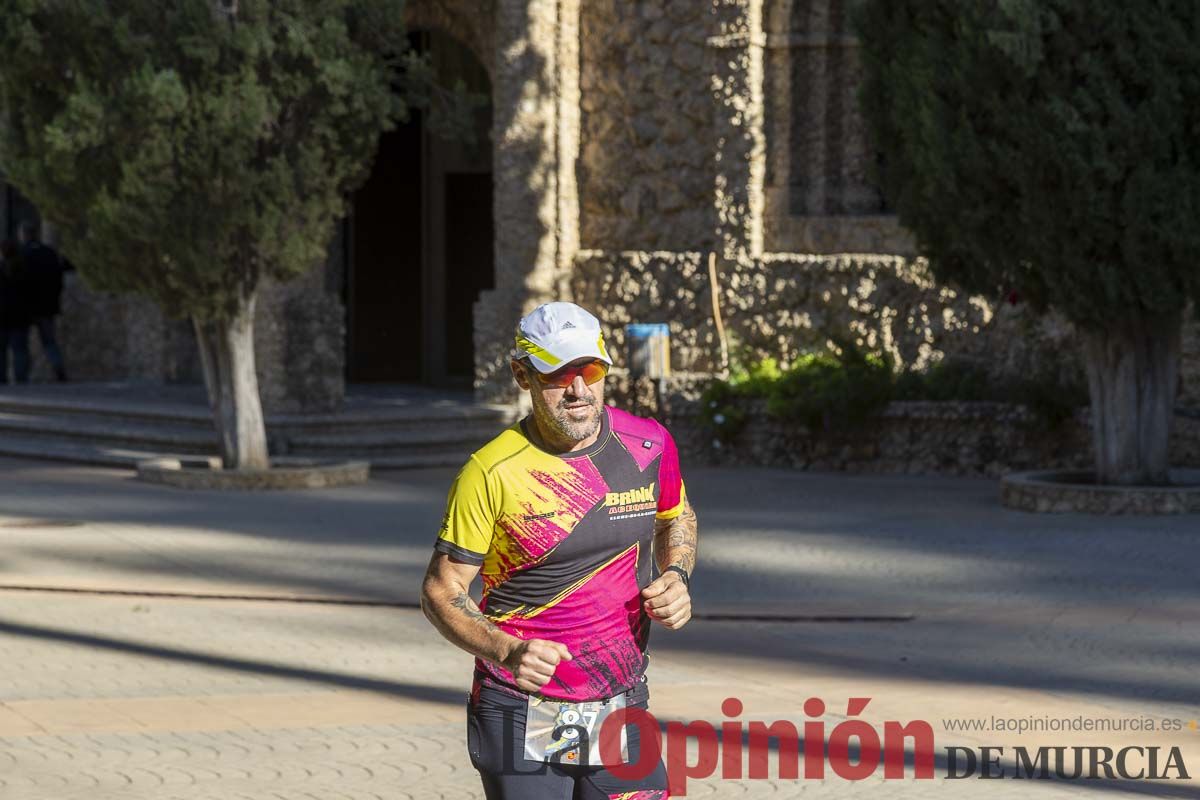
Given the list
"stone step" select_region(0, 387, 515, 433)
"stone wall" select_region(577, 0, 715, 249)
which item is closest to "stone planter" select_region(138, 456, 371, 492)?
"stone step" select_region(0, 387, 515, 433)

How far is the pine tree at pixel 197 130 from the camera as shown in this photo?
15.1 meters

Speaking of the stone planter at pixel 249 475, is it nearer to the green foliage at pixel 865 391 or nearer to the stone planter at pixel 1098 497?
the green foliage at pixel 865 391

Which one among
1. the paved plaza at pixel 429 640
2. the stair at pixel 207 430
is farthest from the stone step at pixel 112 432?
the paved plaza at pixel 429 640

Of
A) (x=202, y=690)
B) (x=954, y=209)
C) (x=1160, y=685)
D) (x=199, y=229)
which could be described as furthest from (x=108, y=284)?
(x=1160, y=685)

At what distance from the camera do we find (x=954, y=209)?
14.6m

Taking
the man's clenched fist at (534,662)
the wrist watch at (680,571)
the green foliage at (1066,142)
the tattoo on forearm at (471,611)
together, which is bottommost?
the man's clenched fist at (534,662)

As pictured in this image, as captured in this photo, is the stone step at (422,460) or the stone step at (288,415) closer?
the stone step at (422,460)

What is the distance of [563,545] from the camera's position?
183 inches

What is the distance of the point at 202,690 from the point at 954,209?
24.7 feet

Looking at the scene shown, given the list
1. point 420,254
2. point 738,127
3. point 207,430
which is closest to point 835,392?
point 738,127

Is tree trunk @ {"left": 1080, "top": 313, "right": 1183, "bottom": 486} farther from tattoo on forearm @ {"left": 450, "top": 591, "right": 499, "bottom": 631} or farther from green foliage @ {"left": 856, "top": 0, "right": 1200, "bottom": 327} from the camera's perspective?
tattoo on forearm @ {"left": 450, "top": 591, "right": 499, "bottom": 631}

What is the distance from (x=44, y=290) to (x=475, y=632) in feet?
65.1

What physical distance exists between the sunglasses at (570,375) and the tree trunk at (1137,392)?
34.6ft

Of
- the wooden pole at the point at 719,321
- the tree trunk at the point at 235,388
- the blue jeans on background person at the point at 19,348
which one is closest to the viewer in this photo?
the tree trunk at the point at 235,388
